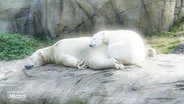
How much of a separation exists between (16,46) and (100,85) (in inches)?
343

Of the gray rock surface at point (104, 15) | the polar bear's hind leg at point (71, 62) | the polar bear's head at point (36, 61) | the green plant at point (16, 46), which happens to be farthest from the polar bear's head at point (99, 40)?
the gray rock surface at point (104, 15)

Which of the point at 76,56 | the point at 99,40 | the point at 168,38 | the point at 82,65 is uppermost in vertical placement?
the point at 99,40

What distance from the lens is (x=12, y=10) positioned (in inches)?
656

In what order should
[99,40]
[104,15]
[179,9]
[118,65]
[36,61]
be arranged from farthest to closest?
[179,9] < [104,15] < [36,61] < [99,40] < [118,65]

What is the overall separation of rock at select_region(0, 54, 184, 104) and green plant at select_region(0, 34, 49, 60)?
259 inches

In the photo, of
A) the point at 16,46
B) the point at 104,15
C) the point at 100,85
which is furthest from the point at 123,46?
the point at 104,15

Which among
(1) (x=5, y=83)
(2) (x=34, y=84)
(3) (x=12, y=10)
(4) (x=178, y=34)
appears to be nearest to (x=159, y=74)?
(2) (x=34, y=84)

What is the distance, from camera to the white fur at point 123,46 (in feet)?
22.7

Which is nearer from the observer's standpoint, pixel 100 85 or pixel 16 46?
pixel 100 85

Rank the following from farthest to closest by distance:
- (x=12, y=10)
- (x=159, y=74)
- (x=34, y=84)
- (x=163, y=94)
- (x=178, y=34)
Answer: (x=12, y=10), (x=178, y=34), (x=34, y=84), (x=159, y=74), (x=163, y=94)

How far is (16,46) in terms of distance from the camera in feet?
49.3

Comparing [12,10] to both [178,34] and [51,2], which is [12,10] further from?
[178,34]

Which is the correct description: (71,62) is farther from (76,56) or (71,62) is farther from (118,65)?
(118,65)

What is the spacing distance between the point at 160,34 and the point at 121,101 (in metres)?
9.62
